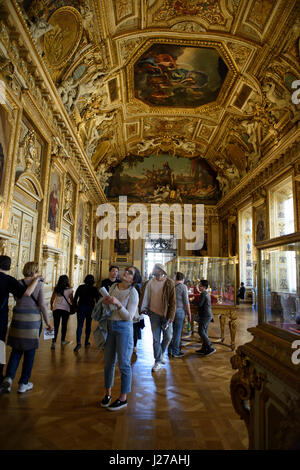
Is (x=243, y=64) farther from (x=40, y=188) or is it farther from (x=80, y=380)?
(x=80, y=380)

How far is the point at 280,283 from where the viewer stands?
2156mm

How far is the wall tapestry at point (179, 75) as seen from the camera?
12.2 m

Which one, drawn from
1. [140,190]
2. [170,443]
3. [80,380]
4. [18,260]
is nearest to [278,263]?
[170,443]

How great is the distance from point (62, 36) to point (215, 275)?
8472 mm

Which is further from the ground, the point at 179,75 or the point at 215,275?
the point at 179,75

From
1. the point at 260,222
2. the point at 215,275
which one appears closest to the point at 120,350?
the point at 215,275

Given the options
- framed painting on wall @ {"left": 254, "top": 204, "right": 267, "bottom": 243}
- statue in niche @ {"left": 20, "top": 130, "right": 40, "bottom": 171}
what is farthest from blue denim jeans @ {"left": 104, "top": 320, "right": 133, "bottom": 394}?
framed painting on wall @ {"left": 254, "top": 204, "right": 267, "bottom": 243}

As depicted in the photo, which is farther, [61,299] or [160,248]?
[160,248]

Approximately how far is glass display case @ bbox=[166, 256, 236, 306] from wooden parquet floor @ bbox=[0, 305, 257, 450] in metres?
2.56

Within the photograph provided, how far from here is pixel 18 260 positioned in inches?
308

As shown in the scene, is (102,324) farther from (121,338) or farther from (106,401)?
(106,401)

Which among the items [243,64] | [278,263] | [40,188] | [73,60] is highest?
[243,64]

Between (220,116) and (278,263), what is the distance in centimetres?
1555

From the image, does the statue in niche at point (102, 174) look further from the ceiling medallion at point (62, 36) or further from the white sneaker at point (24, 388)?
the white sneaker at point (24, 388)
